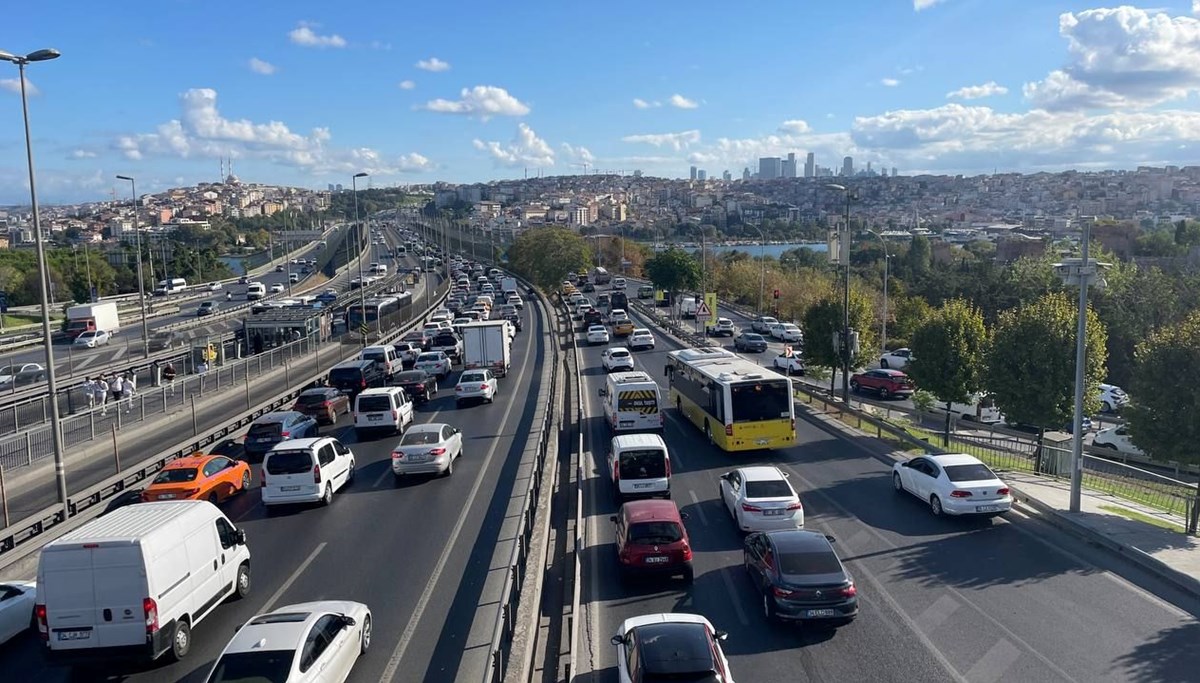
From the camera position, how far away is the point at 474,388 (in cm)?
3156

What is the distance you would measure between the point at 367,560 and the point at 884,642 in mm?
8871

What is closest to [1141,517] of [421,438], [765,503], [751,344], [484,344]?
[765,503]

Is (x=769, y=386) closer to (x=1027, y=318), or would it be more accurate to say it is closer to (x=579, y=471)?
(x=579, y=471)

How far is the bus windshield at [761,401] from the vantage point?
2227 cm

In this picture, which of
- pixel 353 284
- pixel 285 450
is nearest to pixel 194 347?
pixel 285 450

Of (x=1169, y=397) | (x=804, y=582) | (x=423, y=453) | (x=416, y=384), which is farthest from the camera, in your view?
(x=416, y=384)

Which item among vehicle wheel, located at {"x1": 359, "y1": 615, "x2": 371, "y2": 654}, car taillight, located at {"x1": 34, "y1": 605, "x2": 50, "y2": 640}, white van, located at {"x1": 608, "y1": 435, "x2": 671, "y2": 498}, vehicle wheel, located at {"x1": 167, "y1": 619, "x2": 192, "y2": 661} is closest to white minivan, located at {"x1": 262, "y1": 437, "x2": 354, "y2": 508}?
white van, located at {"x1": 608, "y1": 435, "x2": 671, "y2": 498}

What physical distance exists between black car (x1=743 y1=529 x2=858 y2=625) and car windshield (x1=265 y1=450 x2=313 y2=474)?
1073cm

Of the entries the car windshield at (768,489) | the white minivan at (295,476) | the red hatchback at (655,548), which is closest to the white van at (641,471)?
the car windshield at (768,489)

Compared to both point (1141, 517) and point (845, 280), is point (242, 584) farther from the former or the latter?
point (845, 280)

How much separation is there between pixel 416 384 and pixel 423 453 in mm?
12195

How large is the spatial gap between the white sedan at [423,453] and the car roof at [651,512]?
302 inches

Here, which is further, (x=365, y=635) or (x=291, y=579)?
(x=291, y=579)

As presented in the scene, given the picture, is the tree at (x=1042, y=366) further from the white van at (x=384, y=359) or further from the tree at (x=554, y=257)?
the tree at (x=554, y=257)
